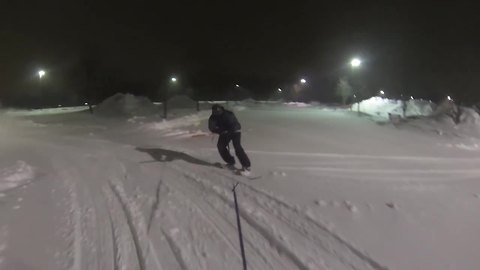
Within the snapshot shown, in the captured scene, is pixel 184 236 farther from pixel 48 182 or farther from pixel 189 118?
pixel 189 118

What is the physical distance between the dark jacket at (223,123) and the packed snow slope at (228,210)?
39.5 inches

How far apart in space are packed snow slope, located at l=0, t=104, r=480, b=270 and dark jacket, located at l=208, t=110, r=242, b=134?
100cm

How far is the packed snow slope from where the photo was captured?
5629 millimetres

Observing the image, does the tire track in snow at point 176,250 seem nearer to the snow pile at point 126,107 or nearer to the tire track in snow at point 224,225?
the tire track in snow at point 224,225

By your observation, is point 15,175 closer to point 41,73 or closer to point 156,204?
point 156,204

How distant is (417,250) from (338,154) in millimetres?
8238

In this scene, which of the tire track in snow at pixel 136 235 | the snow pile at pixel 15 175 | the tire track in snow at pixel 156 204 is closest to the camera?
the tire track in snow at pixel 136 235

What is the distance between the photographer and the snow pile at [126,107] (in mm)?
30656

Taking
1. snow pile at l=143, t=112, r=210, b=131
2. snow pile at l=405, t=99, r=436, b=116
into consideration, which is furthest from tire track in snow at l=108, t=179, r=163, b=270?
snow pile at l=405, t=99, r=436, b=116

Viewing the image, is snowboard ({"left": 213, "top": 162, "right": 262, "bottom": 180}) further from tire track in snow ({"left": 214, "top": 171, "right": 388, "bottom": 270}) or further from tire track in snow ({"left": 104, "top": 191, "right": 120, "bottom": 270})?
tire track in snow ({"left": 104, "top": 191, "right": 120, "bottom": 270})

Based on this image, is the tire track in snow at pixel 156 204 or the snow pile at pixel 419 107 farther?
the snow pile at pixel 419 107

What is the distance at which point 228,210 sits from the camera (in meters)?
A: 7.31

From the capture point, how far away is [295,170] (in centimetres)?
1127

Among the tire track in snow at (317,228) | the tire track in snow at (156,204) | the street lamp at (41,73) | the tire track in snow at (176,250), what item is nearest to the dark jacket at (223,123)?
the tire track in snow at (156,204)
